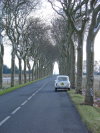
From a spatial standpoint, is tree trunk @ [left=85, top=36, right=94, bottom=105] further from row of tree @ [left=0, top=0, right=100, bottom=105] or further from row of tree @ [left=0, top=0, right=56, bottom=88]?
row of tree @ [left=0, top=0, right=56, bottom=88]

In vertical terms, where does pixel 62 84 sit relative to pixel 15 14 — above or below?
below

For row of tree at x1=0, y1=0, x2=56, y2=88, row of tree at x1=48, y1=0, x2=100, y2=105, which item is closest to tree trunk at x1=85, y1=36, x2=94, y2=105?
row of tree at x1=48, y1=0, x2=100, y2=105

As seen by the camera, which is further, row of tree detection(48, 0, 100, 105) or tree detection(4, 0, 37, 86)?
tree detection(4, 0, 37, 86)

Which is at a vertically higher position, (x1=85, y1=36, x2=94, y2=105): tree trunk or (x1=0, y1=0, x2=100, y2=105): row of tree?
(x1=0, y1=0, x2=100, y2=105): row of tree

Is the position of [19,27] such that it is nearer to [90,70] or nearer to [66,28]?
[66,28]

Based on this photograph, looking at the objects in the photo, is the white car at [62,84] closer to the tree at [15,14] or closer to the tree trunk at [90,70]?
the tree at [15,14]

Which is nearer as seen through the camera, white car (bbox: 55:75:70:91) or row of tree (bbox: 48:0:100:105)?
row of tree (bbox: 48:0:100:105)

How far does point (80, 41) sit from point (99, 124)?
1869 centimetres

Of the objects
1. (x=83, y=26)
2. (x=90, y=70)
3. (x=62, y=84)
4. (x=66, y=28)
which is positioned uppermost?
(x=66, y=28)

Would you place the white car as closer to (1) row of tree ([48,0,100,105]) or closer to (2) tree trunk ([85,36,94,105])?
(1) row of tree ([48,0,100,105])

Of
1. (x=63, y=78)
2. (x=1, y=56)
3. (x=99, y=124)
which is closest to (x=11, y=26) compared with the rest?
(x=1, y=56)

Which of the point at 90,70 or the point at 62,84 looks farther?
the point at 62,84

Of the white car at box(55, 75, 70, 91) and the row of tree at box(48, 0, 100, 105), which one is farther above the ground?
the row of tree at box(48, 0, 100, 105)

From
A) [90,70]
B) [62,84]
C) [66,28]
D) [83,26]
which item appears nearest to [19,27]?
[66,28]
